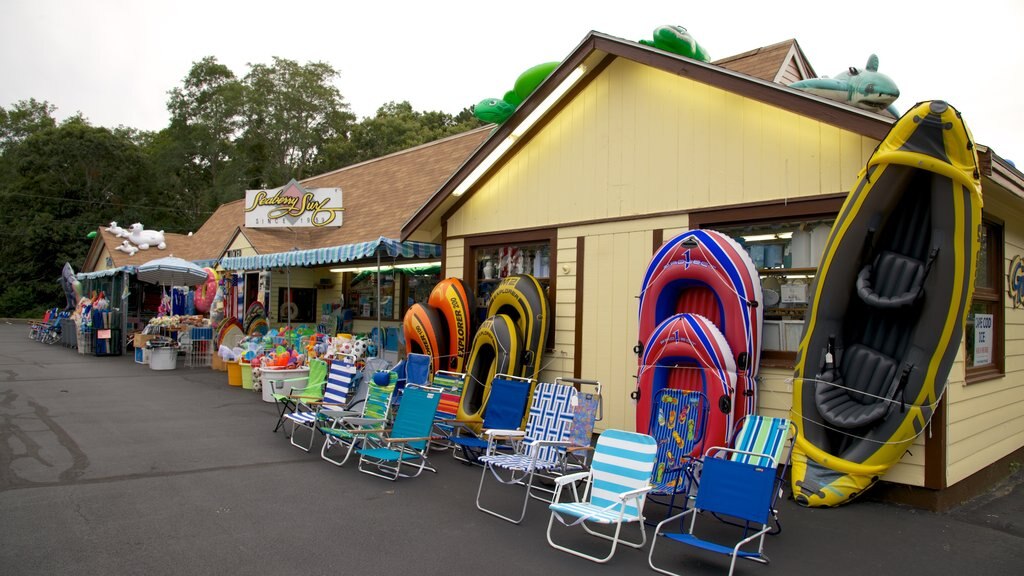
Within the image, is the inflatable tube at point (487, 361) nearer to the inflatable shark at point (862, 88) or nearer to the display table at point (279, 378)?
the display table at point (279, 378)

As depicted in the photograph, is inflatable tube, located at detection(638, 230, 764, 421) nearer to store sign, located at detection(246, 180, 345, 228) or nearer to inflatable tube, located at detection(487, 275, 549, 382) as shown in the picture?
inflatable tube, located at detection(487, 275, 549, 382)

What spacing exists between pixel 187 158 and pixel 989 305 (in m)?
46.0

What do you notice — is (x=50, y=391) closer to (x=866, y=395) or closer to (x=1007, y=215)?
(x=866, y=395)

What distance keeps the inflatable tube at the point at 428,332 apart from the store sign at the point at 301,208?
5428mm

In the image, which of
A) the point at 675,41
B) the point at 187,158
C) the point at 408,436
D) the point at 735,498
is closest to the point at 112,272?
the point at 408,436

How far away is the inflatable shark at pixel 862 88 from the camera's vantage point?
5.95 meters

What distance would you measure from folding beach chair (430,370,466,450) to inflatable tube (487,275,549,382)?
720 millimetres

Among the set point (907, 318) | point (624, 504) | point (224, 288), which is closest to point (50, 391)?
point (224, 288)

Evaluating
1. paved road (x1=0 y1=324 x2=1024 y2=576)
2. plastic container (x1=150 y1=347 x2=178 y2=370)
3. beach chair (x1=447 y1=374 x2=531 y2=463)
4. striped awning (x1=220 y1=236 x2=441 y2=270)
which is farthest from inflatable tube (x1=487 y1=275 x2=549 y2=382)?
plastic container (x1=150 y1=347 x2=178 y2=370)

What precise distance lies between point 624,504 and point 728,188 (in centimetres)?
377

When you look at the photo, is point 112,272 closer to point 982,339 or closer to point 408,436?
point 408,436

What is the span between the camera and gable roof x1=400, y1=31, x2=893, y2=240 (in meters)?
5.61

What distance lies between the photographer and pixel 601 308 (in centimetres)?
768

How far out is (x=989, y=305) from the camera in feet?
22.4
